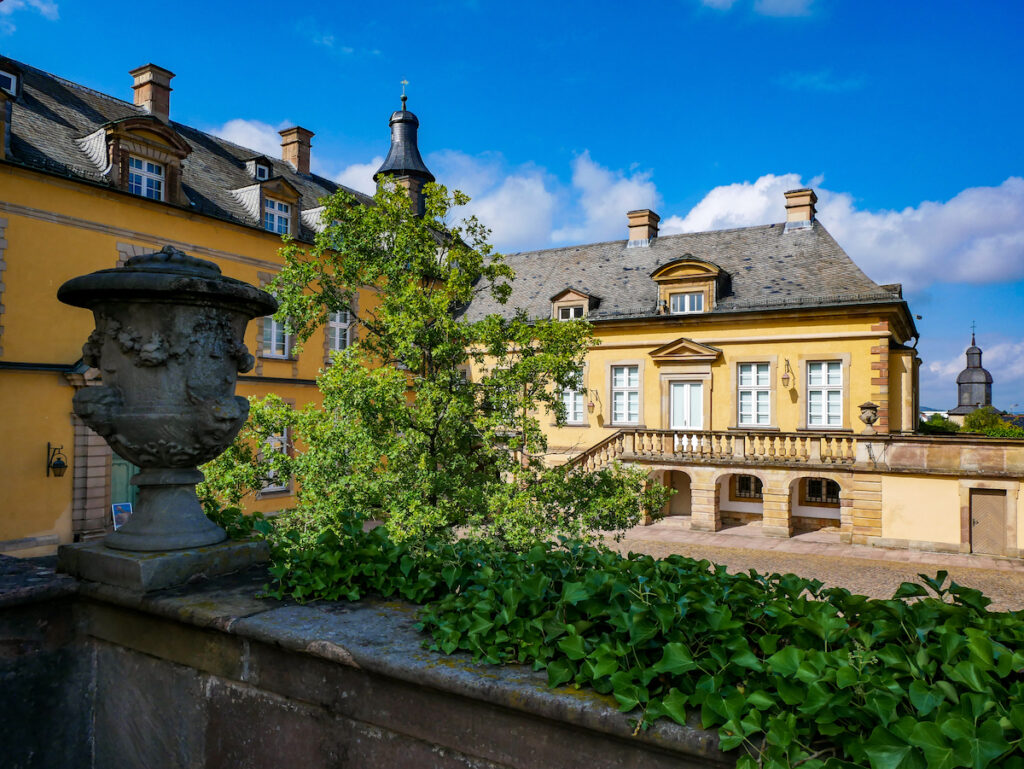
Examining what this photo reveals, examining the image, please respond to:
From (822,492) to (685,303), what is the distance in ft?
21.9

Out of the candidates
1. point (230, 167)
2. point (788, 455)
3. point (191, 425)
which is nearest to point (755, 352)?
point (788, 455)

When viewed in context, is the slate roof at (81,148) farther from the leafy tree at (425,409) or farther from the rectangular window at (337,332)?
the leafy tree at (425,409)

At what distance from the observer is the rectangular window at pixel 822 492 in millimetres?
19562

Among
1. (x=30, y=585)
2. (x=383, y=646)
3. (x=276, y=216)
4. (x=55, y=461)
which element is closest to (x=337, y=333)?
(x=276, y=216)

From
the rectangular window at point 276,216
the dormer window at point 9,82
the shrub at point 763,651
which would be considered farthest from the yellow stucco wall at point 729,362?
the shrub at point 763,651

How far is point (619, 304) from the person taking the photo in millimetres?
23125

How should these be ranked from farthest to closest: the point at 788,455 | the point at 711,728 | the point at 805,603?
the point at 788,455 < the point at 805,603 < the point at 711,728

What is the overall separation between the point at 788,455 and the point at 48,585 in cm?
1807

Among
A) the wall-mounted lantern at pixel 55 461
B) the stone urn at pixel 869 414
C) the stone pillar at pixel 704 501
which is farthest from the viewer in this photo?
the stone pillar at pixel 704 501

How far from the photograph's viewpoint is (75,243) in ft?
49.2

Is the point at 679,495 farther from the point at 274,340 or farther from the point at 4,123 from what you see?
the point at 4,123

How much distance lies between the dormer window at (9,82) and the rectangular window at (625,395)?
16870 millimetres

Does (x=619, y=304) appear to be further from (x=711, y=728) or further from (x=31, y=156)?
(x=711, y=728)

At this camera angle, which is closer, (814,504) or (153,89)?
(153,89)
